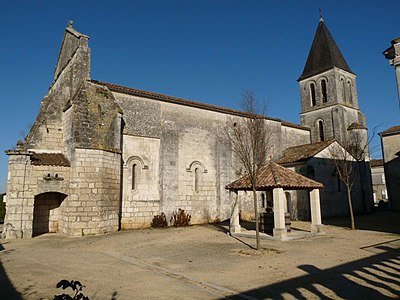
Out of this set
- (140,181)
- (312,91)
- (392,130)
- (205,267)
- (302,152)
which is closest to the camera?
(205,267)

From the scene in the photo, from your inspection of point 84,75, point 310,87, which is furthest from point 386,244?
point 310,87

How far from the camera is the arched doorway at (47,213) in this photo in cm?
1532

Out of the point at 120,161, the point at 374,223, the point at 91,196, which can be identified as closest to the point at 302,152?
Answer: the point at 374,223

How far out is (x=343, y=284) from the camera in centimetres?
626

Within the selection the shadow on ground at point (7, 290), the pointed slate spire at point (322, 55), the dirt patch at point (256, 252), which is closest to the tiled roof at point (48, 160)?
the shadow on ground at point (7, 290)

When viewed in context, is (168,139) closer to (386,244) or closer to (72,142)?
(72,142)

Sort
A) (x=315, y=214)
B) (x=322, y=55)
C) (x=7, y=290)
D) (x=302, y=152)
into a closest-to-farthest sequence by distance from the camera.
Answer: (x=7, y=290) < (x=315, y=214) < (x=302, y=152) < (x=322, y=55)

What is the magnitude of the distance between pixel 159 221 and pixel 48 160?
656cm

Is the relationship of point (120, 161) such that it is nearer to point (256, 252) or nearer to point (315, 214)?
point (256, 252)

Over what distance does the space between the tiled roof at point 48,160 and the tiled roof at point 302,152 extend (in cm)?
1457

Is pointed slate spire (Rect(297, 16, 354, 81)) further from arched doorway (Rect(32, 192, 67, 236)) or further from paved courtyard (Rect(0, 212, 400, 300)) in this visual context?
arched doorway (Rect(32, 192, 67, 236))

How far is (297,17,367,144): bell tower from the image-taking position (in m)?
26.8

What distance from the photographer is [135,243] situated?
1231 cm

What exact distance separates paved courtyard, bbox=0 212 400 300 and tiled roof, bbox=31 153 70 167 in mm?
3526
